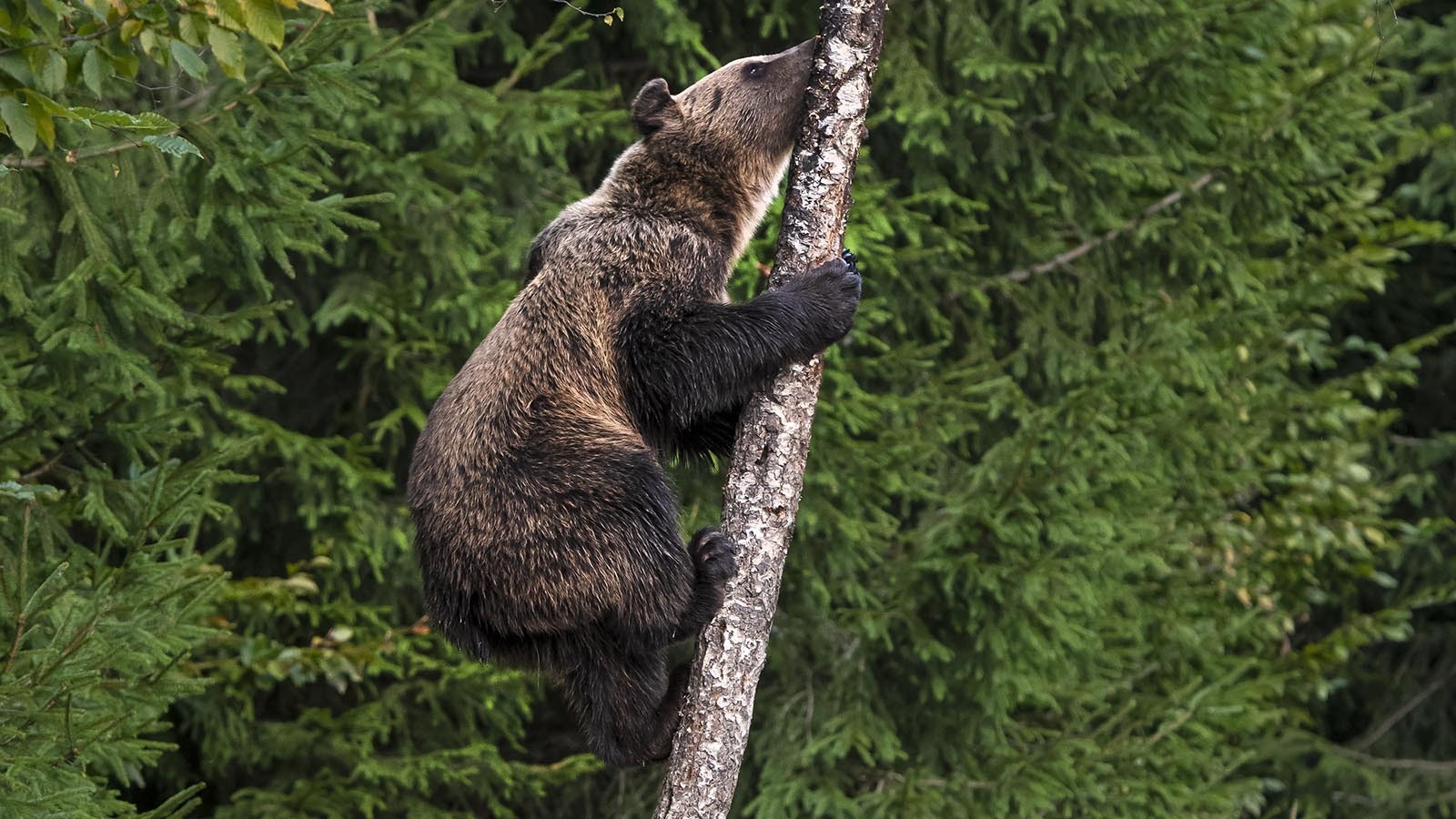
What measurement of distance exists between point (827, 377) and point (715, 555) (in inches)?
119

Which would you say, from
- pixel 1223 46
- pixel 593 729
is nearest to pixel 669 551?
pixel 593 729

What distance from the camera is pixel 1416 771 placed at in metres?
10.2

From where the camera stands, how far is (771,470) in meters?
3.41

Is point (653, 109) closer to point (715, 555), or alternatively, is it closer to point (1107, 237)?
point (715, 555)

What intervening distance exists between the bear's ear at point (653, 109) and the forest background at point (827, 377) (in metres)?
0.90

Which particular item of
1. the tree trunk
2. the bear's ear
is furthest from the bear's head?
the tree trunk

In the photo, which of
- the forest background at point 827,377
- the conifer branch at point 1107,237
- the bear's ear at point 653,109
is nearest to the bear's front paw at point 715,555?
the bear's ear at point 653,109

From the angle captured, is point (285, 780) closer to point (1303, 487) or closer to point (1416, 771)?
point (1303, 487)

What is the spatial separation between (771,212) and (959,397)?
4.59ft

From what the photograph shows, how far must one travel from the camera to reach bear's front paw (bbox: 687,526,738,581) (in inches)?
137

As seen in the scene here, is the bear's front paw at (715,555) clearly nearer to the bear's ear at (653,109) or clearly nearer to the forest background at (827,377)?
the bear's ear at (653,109)

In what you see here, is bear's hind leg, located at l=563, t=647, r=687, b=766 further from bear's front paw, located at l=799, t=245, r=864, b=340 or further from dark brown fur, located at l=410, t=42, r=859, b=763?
bear's front paw, located at l=799, t=245, r=864, b=340

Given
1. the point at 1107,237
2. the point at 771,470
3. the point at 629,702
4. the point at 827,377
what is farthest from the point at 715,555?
the point at 1107,237

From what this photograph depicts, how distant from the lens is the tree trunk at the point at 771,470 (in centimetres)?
335
